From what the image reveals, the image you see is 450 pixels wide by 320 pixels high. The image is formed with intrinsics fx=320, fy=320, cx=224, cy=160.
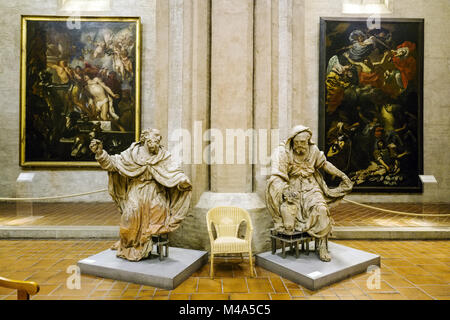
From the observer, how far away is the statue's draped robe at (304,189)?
12.3ft

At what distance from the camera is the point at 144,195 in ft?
12.3

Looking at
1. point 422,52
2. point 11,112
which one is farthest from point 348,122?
point 11,112

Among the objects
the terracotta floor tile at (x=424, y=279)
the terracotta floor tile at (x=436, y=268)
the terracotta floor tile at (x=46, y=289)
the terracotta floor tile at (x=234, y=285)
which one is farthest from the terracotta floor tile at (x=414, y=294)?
the terracotta floor tile at (x=46, y=289)

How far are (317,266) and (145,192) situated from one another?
2.10m

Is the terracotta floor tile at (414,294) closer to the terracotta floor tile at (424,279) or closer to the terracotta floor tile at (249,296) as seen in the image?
the terracotta floor tile at (424,279)

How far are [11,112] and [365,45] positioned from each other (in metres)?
9.03

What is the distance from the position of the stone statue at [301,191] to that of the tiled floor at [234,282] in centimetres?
61

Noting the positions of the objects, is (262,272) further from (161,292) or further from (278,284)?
(161,292)

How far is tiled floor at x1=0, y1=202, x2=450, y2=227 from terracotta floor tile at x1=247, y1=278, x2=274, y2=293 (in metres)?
2.76

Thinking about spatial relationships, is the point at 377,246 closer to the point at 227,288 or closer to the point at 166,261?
the point at 227,288

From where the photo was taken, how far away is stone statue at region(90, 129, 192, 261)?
11.9 ft

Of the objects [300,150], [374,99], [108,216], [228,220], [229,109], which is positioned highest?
[374,99]

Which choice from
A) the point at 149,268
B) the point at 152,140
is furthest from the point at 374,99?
the point at 149,268

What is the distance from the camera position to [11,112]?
802 centimetres
